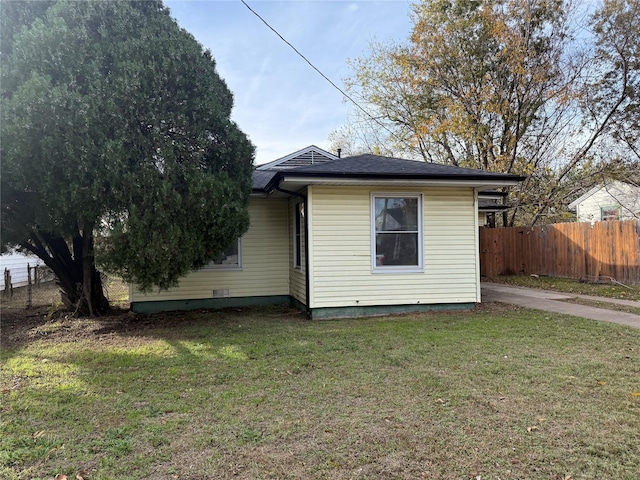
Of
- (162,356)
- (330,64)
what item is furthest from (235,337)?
(330,64)

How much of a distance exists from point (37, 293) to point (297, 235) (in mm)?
8905

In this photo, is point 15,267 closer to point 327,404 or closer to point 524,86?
point 327,404

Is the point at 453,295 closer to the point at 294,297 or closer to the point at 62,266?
the point at 294,297

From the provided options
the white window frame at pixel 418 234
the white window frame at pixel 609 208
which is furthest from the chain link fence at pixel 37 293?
the white window frame at pixel 609 208

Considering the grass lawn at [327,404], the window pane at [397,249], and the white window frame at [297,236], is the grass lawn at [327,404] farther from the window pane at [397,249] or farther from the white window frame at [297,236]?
the white window frame at [297,236]

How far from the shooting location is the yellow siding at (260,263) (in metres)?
8.94

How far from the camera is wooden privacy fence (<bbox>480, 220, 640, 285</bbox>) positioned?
11227mm

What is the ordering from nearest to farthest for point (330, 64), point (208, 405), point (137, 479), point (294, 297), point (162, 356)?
point (137, 479) < point (208, 405) < point (162, 356) < point (294, 297) < point (330, 64)

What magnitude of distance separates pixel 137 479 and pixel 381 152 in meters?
20.3

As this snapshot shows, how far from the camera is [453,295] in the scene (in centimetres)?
794

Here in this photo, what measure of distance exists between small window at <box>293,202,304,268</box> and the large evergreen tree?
6.87ft

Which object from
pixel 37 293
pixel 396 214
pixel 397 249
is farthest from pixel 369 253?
pixel 37 293

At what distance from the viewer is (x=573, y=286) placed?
11633 millimetres

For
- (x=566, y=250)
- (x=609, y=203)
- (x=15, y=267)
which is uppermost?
(x=609, y=203)
